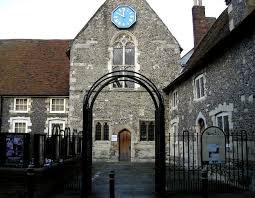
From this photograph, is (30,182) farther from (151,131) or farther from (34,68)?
(34,68)

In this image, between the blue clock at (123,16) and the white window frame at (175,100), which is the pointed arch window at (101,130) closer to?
the white window frame at (175,100)

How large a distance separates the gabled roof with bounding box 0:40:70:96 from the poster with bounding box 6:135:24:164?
49.7 feet

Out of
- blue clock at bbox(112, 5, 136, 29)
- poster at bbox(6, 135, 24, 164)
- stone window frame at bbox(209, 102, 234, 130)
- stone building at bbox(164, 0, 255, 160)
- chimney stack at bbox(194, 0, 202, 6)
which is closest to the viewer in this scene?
poster at bbox(6, 135, 24, 164)

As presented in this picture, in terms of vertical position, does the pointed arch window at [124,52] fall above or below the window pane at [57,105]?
above

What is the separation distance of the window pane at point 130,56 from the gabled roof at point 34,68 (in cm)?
511

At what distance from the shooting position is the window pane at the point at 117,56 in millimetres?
24219

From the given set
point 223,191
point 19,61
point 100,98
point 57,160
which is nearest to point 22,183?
point 57,160

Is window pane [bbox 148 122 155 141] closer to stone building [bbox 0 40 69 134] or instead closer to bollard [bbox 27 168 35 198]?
stone building [bbox 0 40 69 134]

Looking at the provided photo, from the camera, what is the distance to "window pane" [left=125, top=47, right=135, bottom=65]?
24.3 metres

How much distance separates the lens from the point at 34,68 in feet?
87.6

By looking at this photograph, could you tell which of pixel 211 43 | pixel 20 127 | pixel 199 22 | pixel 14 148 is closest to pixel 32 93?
pixel 20 127

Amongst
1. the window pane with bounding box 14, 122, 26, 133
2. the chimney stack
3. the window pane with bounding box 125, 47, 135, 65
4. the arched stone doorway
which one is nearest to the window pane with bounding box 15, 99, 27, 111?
the window pane with bounding box 14, 122, 26, 133

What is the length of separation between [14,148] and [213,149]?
5.77 metres

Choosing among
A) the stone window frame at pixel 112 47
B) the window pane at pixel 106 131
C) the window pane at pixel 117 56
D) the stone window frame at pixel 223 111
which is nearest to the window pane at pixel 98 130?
the window pane at pixel 106 131
